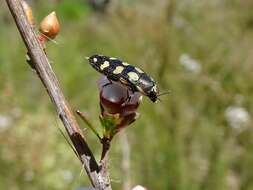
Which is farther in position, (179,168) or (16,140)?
Answer: (179,168)

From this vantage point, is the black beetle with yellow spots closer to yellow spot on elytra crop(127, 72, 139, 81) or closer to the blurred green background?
yellow spot on elytra crop(127, 72, 139, 81)

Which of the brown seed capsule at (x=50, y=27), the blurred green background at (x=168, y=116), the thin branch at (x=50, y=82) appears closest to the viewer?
the thin branch at (x=50, y=82)

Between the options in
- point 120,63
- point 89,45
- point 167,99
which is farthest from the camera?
point 89,45

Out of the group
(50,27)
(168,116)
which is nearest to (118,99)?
(50,27)

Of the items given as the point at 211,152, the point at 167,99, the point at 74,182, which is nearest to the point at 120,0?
the point at 167,99

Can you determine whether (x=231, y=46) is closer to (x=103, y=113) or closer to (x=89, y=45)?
(x=89, y=45)

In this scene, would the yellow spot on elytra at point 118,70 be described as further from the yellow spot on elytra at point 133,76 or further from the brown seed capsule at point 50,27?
the brown seed capsule at point 50,27

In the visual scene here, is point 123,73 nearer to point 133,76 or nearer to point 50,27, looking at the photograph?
point 133,76

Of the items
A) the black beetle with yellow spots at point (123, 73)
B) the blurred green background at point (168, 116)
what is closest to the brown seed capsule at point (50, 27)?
the black beetle with yellow spots at point (123, 73)
